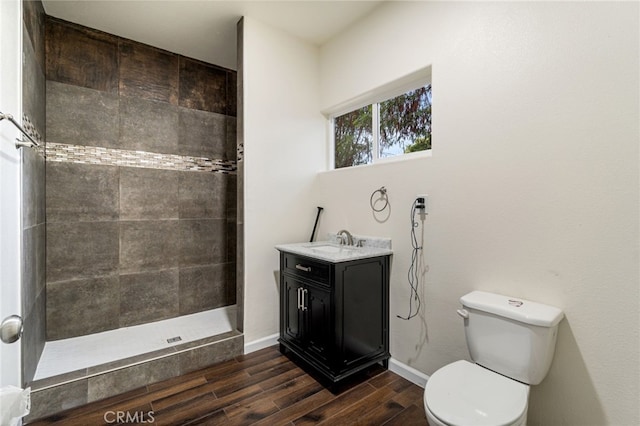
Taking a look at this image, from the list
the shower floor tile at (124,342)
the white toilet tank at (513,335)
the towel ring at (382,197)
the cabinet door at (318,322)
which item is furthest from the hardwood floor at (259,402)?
the towel ring at (382,197)

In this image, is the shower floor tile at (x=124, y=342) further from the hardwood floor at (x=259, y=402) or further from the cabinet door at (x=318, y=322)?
the cabinet door at (x=318, y=322)

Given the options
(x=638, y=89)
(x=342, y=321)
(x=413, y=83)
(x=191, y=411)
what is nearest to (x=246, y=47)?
(x=413, y=83)

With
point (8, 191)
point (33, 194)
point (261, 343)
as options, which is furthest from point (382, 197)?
point (33, 194)

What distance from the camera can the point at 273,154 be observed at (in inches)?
101

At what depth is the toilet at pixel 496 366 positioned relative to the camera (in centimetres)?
114

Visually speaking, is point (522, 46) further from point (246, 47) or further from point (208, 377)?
point (208, 377)

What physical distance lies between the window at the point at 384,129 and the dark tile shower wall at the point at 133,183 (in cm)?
128

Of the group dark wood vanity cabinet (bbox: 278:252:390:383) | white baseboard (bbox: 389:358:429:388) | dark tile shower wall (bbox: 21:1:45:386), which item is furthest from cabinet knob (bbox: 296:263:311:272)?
dark tile shower wall (bbox: 21:1:45:386)

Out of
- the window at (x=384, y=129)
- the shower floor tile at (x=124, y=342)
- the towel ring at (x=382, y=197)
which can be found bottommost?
the shower floor tile at (x=124, y=342)

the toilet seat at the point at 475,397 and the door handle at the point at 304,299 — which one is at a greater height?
the door handle at the point at 304,299

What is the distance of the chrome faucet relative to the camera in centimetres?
246

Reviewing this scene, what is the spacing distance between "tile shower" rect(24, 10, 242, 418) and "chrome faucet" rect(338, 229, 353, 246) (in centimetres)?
104

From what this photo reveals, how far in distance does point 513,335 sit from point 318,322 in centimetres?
116

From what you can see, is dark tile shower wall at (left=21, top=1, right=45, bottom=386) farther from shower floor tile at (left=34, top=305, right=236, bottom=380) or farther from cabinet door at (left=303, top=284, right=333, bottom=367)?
cabinet door at (left=303, top=284, right=333, bottom=367)
